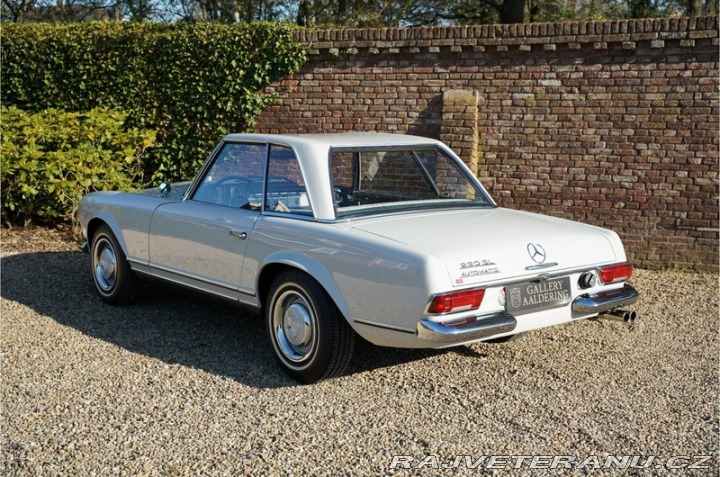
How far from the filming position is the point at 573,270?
493 centimetres

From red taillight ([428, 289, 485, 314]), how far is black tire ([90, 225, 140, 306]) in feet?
10.6

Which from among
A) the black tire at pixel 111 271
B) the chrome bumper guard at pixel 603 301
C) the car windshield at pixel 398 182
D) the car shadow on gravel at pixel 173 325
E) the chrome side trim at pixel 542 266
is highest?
the car windshield at pixel 398 182

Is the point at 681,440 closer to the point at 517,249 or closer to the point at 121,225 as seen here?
the point at 517,249

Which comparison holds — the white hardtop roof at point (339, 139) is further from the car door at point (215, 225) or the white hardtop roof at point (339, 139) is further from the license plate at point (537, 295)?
the license plate at point (537, 295)

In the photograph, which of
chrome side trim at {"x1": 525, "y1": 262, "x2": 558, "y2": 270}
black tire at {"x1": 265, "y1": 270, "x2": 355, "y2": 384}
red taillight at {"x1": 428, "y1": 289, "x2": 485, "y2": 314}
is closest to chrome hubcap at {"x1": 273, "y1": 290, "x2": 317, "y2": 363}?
black tire at {"x1": 265, "y1": 270, "x2": 355, "y2": 384}

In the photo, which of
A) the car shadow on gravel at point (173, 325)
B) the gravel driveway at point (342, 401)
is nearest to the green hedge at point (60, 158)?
the car shadow on gravel at point (173, 325)

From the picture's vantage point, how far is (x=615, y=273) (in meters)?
5.17

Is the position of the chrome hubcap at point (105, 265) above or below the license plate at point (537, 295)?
below

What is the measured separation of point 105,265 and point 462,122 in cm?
425

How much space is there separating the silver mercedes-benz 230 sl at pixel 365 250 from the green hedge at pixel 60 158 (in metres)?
3.85

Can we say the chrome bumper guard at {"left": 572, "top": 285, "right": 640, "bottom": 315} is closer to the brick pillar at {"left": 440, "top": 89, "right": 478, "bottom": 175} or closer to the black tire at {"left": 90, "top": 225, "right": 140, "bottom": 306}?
the black tire at {"left": 90, "top": 225, "right": 140, "bottom": 306}

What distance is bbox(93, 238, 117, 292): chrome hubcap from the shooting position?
6.89m

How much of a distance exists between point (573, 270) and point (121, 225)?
360cm

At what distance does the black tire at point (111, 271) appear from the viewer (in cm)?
675
